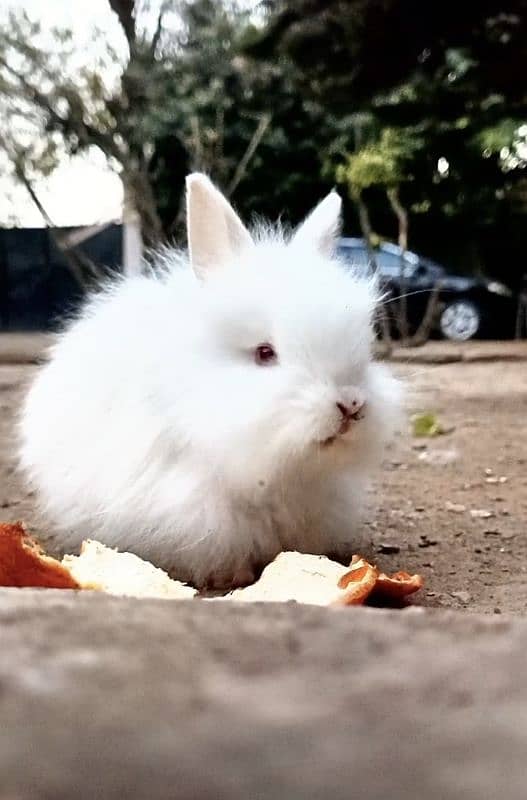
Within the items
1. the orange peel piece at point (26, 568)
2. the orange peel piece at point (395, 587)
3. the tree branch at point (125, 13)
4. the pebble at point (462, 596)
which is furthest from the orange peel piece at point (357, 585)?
the tree branch at point (125, 13)

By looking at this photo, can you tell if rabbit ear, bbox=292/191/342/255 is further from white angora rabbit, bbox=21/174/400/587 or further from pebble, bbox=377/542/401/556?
pebble, bbox=377/542/401/556

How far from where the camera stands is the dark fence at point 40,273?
1.59m

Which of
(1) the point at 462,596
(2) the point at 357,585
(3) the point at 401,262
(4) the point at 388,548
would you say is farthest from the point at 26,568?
(3) the point at 401,262

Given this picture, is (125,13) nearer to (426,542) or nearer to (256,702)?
(426,542)

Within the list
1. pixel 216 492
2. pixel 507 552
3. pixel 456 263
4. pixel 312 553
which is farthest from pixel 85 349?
pixel 456 263

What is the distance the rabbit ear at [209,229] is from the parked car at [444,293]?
1.19ft

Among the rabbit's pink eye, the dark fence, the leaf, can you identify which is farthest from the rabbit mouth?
the leaf

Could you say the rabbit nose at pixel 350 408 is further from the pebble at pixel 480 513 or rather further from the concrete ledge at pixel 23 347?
the concrete ledge at pixel 23 347

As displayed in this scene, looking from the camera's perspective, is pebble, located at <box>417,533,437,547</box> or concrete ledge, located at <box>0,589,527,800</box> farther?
pebble, located at <box>417,533,437,547</box>

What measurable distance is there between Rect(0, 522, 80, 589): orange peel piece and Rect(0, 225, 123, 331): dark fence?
0.78 metres

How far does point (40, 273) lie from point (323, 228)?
0.61 meters

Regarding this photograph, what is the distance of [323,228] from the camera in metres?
1.32

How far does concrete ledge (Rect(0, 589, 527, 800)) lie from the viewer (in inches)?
12.7

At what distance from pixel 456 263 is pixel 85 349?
823mm
